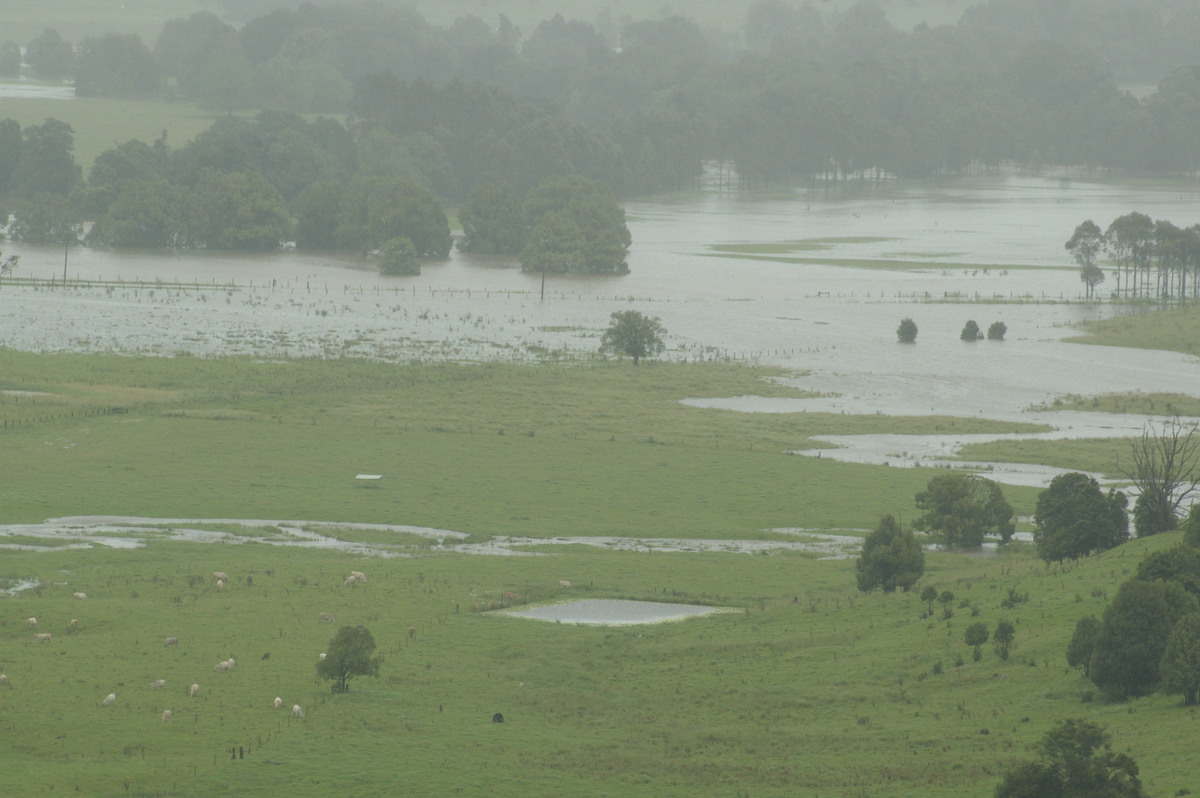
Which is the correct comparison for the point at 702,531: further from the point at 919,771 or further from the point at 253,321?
the point at 253,321

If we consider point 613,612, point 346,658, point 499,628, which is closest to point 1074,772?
point 346,658

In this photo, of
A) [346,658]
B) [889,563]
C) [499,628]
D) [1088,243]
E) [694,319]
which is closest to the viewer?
[346,658]

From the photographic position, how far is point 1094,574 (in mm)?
48906

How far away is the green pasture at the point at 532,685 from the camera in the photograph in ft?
112

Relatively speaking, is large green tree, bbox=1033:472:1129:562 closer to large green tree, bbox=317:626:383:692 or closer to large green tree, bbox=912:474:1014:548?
large green tree, bbox=912:474:1014:548

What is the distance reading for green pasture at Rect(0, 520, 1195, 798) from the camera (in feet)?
112

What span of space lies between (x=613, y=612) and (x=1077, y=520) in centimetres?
1802

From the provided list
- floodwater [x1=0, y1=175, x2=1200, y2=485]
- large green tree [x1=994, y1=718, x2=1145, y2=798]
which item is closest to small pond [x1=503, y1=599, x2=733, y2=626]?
large green tree [x1=994, y1=718, x2=1145, y2=798]

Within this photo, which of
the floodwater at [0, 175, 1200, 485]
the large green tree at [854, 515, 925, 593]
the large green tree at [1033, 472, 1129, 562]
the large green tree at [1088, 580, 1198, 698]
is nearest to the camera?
the large green tree at [1088, 580, 1198, 698]

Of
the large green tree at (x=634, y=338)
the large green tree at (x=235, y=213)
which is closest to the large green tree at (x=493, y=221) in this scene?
the large green tree at (x=235, y=213)

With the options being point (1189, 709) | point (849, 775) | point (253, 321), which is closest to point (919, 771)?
point (849, 775)

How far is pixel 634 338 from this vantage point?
373 feet

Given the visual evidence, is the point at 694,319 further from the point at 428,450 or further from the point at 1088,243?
the point at 428,450

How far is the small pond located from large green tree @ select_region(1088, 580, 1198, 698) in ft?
59.6
